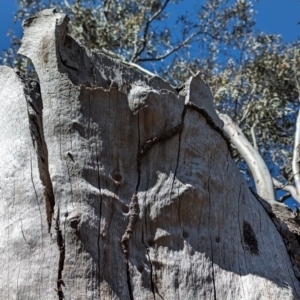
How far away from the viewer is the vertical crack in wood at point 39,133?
171 centimetres

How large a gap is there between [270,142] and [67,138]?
290 inches

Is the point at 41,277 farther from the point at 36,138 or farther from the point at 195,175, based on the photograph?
the point at 195,175

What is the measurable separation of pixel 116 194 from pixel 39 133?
321mm

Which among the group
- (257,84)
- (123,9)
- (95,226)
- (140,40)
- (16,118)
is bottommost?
(95,226)

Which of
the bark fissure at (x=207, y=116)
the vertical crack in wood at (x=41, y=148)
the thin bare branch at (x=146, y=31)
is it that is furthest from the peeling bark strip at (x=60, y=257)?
the thin bare branch at (x=146, y=31)

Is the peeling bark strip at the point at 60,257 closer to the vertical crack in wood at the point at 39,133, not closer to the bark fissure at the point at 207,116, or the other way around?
the vertical crack in wood at the point at 39,133

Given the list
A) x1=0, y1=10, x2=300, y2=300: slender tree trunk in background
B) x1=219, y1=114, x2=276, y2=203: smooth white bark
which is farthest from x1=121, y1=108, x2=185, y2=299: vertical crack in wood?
x1=219, y1=114, x2=276, y2=203: smooth white bark

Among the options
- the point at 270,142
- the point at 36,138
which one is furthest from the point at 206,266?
the point at 270,142

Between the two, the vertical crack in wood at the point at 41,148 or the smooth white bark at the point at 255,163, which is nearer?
the vertical crack in wood at the point at 41,148

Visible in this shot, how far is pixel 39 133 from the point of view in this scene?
1863mm

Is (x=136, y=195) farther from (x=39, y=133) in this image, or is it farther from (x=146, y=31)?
(x=146, y=31)

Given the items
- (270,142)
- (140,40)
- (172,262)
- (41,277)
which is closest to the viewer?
(41,277)

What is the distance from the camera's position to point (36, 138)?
6.02 ft

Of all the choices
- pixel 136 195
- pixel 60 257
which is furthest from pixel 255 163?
pixel 60 257
